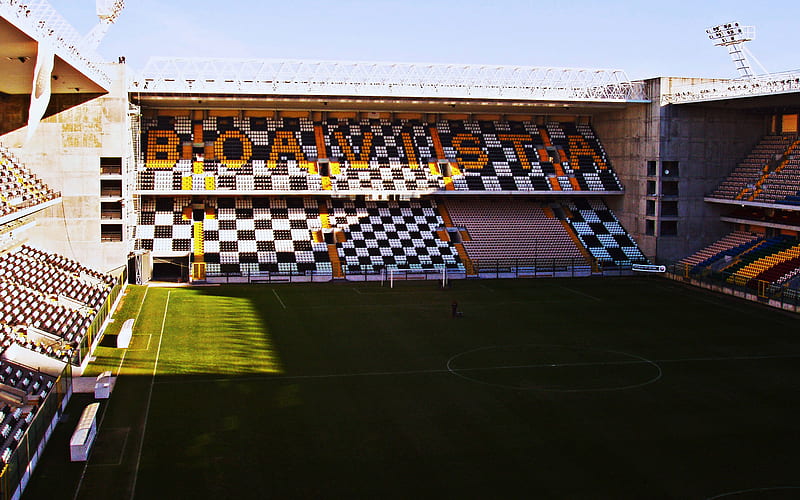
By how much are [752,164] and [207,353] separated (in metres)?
32.0

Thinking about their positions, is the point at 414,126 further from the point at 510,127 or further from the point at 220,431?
the point at 220,431

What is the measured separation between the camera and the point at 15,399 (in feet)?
60.7

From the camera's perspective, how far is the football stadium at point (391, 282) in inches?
645

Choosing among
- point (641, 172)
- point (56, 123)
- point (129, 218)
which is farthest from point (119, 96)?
point (641, 172)

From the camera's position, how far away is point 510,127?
51.5 metres

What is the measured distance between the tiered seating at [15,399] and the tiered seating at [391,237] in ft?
72.3

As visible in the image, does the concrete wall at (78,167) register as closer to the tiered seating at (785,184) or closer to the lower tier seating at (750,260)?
the lower tier seating at (750,260)

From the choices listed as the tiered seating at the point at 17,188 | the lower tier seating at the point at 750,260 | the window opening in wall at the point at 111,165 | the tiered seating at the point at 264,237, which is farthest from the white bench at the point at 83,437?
the lower tier seating at the point at 750,260

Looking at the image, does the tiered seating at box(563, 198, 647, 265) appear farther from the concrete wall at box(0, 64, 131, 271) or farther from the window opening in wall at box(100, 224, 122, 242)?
the concrete wall at box(0, 64, 131, 271)

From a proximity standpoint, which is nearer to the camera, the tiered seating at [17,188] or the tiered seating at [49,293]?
the tiered seating at [49,293]

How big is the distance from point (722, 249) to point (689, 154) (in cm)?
543

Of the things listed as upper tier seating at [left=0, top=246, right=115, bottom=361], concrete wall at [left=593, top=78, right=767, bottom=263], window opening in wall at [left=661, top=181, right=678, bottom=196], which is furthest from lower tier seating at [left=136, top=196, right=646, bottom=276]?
upper tier seating at [left=0, top=246, right=115, bottom=361]

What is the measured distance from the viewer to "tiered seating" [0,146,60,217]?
26719 mm

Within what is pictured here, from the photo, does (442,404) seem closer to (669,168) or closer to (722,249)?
(722,249)
